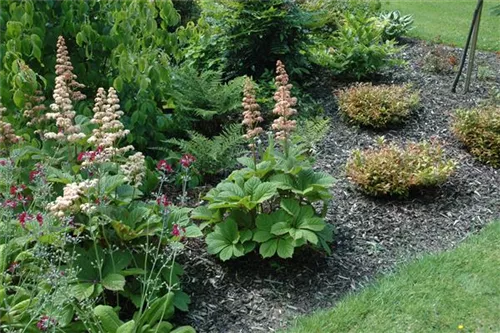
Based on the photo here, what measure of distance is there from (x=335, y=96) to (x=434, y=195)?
1.84 m

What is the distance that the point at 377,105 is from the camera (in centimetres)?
533

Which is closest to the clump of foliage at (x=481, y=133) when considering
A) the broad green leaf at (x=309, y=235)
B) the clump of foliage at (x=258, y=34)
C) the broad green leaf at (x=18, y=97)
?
the clump of foliage at (x=258, y=34)

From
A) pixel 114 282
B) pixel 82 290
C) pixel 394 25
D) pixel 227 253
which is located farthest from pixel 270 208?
pixel 394 25

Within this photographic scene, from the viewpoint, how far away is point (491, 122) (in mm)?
4945

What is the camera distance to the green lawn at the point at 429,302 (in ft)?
10.4

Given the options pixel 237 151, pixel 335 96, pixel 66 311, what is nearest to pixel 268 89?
pixel 335 96

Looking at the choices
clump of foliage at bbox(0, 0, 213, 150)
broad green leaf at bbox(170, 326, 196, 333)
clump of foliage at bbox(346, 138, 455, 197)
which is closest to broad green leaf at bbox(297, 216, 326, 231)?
broad green leaf at bbox(170, 326, 196, 333)

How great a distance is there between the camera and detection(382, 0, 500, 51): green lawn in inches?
377

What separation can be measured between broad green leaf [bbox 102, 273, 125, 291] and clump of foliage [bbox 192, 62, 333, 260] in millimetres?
684

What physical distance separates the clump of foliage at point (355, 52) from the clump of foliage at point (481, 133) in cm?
155

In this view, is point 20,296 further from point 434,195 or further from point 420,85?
point 420,85

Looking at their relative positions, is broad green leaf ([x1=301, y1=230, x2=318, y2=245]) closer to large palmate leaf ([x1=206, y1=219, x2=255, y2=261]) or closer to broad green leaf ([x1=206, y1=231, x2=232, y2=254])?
large palmate leaf ([x1=206, y1=219, x2=255, y2=261])

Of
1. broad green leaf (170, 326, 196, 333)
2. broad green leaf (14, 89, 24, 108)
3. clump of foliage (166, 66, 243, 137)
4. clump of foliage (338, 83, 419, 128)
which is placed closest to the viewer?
broad green leaf (170, 326, 196, 333)

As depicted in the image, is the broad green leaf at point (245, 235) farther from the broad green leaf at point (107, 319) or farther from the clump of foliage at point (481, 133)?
the clump of foliage at point (481, 133)
